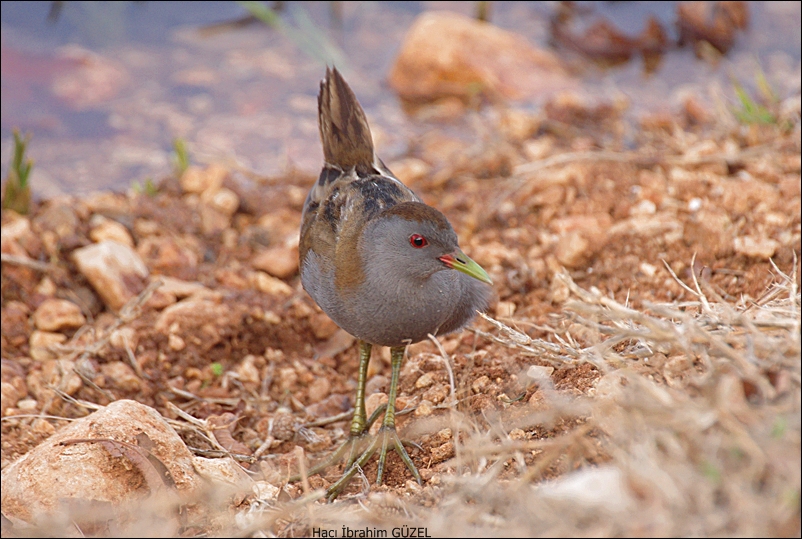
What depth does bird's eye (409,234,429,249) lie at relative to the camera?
356 centimetres

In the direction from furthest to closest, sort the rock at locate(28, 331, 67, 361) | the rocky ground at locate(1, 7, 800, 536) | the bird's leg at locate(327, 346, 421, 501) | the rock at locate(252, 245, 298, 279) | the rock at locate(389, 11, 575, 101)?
the rock at locate(389, 11, 575, 101), the rock at locate(252, 245, 298, 279), the rock at locate(28, 331, 67, 361), the bird's leg at locate(327, 346, 421, 501), the rocky ground at locate(1, 7, 800, 536)

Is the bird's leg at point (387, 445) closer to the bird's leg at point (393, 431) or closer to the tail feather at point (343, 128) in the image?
the bird's leg at point (393, 431)

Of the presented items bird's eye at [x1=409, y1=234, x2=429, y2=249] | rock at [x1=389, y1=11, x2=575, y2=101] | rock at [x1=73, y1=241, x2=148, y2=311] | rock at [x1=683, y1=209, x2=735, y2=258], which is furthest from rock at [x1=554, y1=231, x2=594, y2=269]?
rock at [x1=389, y1=11, x2=575, y2=101]

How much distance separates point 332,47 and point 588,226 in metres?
4.85

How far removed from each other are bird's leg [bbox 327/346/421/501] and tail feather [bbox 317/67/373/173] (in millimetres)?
1231

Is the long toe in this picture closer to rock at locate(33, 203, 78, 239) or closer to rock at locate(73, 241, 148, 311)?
rock at locate(73, 241, 148, 311)

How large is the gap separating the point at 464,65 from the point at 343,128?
4088 mm

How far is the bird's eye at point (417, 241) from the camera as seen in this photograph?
3.56m

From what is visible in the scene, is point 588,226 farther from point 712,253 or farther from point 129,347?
point 129,347

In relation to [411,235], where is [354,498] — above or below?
below

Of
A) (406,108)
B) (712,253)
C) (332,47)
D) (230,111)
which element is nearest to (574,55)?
(406,108)

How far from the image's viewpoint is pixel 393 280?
3.62 metres

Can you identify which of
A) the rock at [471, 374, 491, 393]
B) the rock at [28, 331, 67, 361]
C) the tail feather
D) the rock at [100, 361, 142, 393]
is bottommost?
the rock at [28, 331, 67, 361]

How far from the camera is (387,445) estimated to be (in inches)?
141
